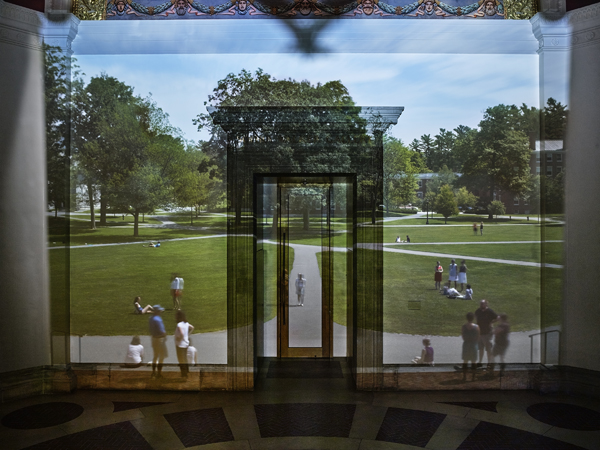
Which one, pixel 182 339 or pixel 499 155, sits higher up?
pixel 499 155

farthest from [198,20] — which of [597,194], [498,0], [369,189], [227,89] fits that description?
[597,194]

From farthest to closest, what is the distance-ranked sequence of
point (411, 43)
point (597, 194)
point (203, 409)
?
point (411, 43)
point (597, 194)
point (203, 409)

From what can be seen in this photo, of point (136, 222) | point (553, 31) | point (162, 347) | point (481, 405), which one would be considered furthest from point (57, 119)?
point (553, 31)

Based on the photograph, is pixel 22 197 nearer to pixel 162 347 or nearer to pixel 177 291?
pixel 177 291

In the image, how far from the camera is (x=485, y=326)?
704 centimetres

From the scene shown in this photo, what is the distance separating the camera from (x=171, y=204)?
743cm

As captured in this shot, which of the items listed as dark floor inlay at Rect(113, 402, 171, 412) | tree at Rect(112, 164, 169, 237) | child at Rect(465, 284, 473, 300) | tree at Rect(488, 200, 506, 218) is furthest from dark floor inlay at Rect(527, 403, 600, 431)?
tree at Rect(112, 164, 169, 237)

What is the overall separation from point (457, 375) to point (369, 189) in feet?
10.5

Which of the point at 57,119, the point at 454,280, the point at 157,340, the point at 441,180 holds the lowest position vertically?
the point at 157,340

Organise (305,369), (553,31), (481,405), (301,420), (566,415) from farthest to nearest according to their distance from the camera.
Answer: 1. (305,369)
2. (553,31)
3. (481,405)
4. (566,415)
5. (301,420)

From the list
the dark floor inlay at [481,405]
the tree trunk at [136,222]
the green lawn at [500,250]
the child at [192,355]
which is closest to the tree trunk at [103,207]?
the tree trunk at [136,222]

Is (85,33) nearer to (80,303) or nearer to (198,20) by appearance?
(198,20)

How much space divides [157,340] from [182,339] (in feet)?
1.32

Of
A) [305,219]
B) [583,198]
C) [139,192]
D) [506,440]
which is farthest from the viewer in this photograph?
[305,219]
